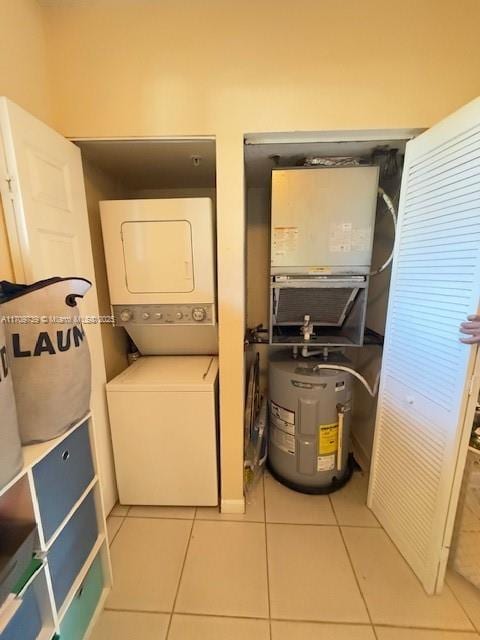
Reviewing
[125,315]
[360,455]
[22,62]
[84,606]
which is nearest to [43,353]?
[125,315]

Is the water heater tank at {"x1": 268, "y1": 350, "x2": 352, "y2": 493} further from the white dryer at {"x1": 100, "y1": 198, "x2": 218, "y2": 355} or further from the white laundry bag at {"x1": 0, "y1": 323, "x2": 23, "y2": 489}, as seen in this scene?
the white laundry bag at {"x1": 0, "y1": 323, "x2": 23, "y2": 489}

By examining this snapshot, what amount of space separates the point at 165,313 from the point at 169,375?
1.24ft

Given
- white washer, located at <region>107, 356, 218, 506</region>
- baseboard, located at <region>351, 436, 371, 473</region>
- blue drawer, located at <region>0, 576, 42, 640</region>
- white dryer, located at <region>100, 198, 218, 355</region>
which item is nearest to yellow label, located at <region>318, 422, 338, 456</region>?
baseboard, located at <region>351, 436, 371, 473</region>

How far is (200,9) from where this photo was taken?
1.23 meters

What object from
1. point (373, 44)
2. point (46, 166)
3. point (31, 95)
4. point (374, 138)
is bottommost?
point (46, 166)

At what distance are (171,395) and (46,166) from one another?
4.03ft

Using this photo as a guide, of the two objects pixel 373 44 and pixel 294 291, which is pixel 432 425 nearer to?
pixel 294 291

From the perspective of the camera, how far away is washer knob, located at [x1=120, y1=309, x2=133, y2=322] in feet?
5.32

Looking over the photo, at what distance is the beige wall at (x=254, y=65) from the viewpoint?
1.21 meters

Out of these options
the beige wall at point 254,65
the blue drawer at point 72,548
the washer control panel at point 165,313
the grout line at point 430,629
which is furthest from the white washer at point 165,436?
the beige wall at point 254,65

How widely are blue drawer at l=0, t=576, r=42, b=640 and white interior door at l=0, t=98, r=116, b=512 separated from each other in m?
0.71

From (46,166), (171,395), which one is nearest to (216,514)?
(171,395)

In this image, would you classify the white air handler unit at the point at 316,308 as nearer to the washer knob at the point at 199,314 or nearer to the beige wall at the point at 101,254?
the washer knob at the point at 199,314

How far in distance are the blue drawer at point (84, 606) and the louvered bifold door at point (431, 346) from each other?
1.48 meters
